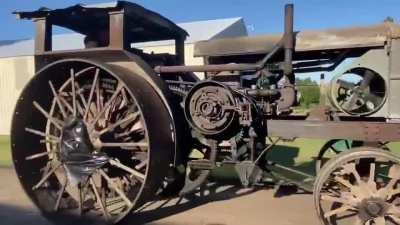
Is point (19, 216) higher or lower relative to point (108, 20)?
lower

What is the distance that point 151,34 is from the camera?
268 inches

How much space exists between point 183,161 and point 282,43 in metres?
1.69

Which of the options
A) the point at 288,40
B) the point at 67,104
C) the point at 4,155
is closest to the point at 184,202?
the point at 67,104

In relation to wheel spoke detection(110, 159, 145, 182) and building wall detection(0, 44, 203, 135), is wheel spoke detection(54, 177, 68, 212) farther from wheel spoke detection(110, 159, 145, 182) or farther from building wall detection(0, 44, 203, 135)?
building wall detection(0, 44, 203, 135)

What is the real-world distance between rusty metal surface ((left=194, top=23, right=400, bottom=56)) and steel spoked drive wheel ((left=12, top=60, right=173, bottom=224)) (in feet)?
3.36

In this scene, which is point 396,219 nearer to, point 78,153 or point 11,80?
point 78,153

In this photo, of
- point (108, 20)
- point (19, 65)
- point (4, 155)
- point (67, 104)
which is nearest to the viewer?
point (67, 104)

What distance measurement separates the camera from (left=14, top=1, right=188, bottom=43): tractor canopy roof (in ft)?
17.9

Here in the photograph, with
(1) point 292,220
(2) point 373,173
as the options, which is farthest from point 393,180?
(1) point 292,220

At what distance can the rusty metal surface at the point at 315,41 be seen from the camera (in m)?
4.82

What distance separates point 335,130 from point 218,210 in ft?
5.84

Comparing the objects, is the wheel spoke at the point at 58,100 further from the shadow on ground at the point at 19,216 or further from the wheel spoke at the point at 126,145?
the shadow on ground at the point at 19,216

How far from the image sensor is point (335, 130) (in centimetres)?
480

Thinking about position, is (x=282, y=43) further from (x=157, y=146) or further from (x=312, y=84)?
(x=157, y=146)
